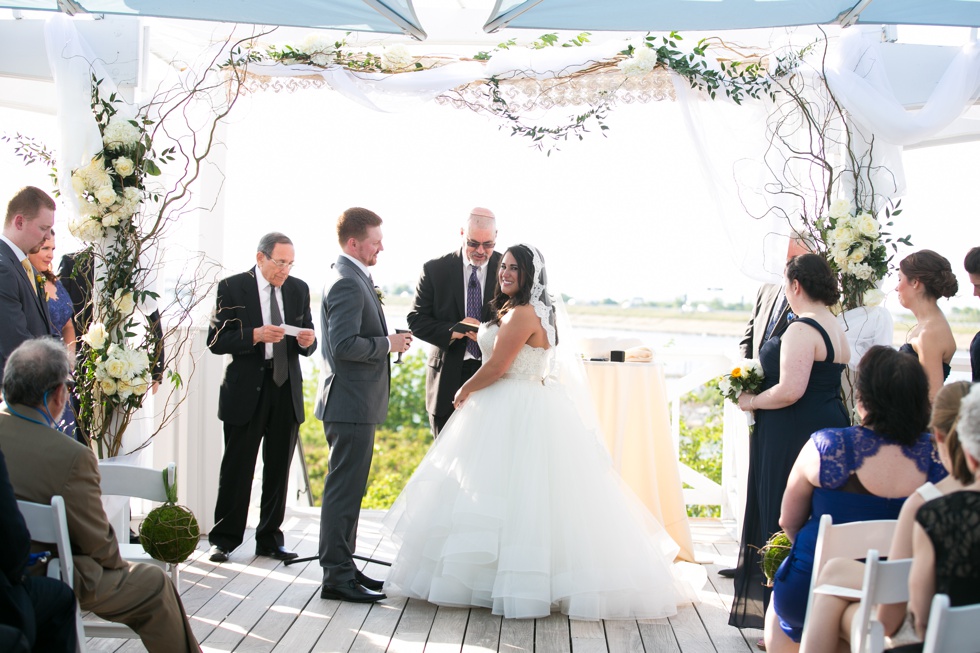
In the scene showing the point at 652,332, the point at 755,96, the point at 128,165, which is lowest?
the point at 652,332

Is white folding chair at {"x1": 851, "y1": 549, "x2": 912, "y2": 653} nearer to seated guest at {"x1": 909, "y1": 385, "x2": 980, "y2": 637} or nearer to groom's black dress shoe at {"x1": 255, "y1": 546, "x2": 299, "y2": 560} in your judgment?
seated guest at {"x1": 909, "y1": 385, "x2": 980, "y2": 637}

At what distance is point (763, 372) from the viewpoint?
13.9ft

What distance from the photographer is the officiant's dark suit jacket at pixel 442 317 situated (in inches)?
211

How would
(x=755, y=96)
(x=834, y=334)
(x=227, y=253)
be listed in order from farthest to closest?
(x=227, y=253) → (x=755, y=96) → (x=834, y=334)

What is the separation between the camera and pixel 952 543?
2.11 metres

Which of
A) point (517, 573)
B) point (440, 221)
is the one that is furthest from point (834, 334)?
point (440, 221)

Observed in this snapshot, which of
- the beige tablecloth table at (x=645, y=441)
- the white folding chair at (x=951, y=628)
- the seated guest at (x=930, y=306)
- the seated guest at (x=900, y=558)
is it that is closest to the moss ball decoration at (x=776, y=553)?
the seated guest at (x=900, y=558)

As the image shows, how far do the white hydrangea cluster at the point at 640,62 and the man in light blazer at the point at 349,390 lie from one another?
1440mm

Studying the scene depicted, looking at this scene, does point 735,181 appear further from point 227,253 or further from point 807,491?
point 227,253

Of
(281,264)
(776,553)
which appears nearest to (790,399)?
(776,553)

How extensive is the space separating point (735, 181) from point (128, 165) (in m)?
2.87

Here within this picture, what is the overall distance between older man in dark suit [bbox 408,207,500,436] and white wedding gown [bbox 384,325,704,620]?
0.80 m

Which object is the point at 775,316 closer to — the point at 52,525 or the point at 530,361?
the point at 530,361

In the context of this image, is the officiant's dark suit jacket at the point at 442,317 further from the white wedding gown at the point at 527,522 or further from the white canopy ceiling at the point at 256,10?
the white canopy ceiling at the point at 256,10
